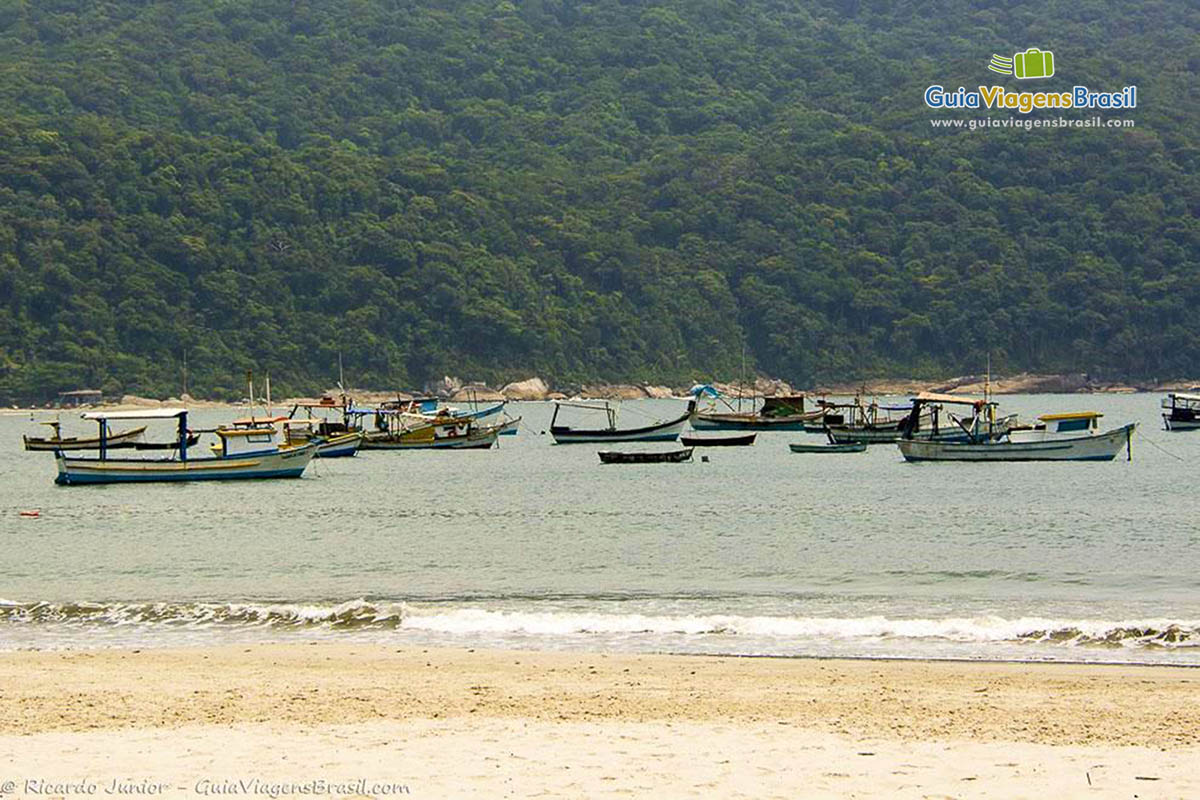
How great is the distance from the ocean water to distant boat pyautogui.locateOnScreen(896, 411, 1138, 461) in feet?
1.80

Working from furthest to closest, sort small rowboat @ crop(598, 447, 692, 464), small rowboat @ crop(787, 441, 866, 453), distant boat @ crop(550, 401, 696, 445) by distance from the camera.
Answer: distant boat @ crop(550, 401, 696, 445) < small rowboat @ crop(787, 441, 866, 453) < small rowboat @ crop(598, 447, 692, 464)

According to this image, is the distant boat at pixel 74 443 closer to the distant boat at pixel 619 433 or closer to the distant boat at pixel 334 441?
the distant boat at pixel 334 441

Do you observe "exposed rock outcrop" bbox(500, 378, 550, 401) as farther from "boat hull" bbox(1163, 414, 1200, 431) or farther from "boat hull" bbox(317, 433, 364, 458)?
"boat hull" bbox(317, 433, 364, 458)

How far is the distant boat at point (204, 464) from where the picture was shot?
52.1 meters

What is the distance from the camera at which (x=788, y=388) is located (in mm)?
153375

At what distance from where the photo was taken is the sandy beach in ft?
38.5

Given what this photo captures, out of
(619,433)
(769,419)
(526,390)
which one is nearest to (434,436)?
(619,433)

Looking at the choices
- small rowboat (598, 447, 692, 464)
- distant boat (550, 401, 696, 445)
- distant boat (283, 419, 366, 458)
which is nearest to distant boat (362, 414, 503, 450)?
distant boat (283, 419, 366, 458)

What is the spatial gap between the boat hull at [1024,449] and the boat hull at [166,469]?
22073 mm

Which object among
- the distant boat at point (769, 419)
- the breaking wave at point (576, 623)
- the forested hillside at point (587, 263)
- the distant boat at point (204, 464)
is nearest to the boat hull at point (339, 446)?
the distant boat at point (204, 464)

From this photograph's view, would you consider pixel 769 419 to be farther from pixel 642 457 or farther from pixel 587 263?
pixel 587 263

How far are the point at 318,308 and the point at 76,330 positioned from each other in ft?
69.5

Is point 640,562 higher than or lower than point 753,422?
lower

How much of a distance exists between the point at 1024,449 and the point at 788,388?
314ft
